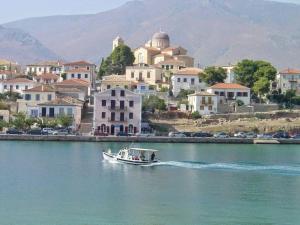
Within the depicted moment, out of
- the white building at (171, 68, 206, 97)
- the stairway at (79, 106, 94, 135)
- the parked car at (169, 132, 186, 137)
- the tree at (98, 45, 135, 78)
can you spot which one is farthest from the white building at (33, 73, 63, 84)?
the parked car at (169, 132, 186, 137)

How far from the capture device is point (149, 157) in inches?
1876

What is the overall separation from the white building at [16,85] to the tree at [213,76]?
1312 centimetres

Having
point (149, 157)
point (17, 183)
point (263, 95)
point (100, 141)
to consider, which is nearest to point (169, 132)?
point (100, 141)

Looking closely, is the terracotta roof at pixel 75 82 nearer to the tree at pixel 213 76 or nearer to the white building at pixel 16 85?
the white building at pixel 16 85

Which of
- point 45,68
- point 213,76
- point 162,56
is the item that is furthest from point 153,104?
point 45,68

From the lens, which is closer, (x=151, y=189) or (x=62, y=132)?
(x=151, y=189)


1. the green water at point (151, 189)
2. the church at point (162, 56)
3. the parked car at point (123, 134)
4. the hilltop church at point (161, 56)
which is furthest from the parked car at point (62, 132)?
the hilltop church at point (161, 56)

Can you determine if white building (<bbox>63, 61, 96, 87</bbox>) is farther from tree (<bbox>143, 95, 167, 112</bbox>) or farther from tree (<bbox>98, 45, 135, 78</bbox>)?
tree (<bbox>143, 95, 167, 112</bbox>)

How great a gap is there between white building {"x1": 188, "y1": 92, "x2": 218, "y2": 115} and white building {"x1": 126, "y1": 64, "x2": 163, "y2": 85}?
9.52 meters

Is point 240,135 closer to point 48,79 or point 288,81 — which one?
point 288,81

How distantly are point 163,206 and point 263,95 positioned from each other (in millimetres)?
44025

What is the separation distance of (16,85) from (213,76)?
15182mm

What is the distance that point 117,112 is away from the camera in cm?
6681

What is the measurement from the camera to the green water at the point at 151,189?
30594mm
